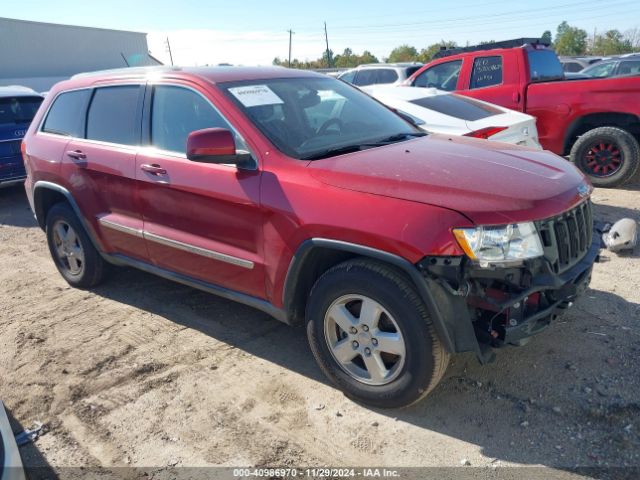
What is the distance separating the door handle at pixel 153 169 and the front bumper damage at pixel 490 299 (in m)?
1.99

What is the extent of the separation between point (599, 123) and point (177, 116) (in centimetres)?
592

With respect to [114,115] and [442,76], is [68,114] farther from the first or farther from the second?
[442,76]

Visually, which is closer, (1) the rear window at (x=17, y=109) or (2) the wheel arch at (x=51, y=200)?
(2) the wheel arch at (x=51, y=200)

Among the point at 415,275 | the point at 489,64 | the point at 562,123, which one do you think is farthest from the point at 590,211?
the point at 489,64

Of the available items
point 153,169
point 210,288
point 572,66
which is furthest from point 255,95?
point 572,66

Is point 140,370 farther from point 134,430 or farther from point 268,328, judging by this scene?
point 268,328

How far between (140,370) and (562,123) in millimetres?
6373

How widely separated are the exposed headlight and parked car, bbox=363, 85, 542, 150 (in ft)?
11.1

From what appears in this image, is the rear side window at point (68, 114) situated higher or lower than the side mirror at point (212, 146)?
higher

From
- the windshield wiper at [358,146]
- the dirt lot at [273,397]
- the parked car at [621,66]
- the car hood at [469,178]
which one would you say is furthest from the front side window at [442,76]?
the parked car at [621,66]

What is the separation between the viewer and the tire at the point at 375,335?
2.66 m

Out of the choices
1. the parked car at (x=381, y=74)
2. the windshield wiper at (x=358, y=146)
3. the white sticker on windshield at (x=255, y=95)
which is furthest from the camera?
the parked car at (x=381, y=74)

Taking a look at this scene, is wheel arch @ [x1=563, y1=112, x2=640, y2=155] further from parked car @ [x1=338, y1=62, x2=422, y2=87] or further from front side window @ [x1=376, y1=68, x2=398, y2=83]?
front side window @ [x1=376, y1=68, x2=398, y2=83]

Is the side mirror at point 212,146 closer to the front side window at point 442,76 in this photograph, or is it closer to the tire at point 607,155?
the tire at point 607,155
